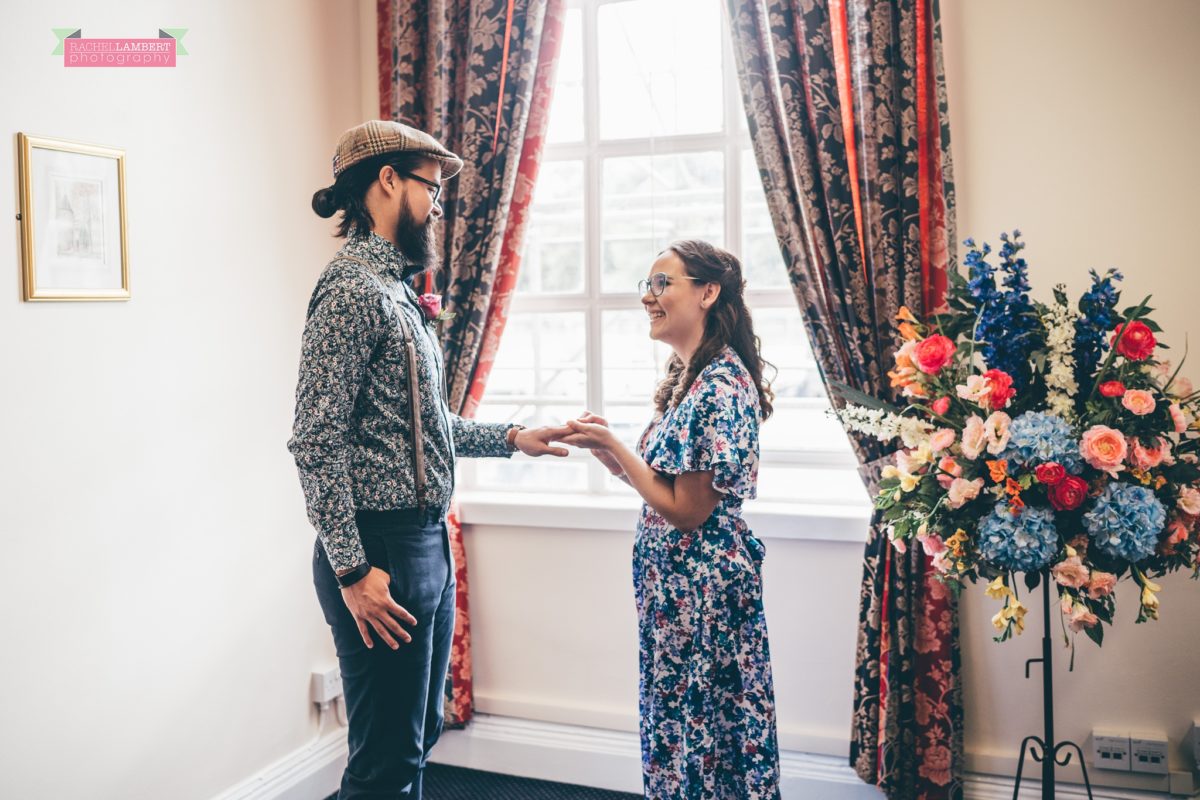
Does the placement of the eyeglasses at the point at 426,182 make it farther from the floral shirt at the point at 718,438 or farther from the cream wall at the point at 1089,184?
the cream wall at the point at 1089,184

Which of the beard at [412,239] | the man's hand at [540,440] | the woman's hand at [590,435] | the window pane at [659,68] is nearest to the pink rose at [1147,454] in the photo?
the woman's hand at [590,435]

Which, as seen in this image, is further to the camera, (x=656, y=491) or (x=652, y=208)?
(x=652, y=208)

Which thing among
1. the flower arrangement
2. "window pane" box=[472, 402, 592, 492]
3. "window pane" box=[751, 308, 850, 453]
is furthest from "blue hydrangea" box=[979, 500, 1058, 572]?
"window pane" box=[472, 402, 592, 492]

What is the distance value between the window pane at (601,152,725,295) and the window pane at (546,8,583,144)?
0.61ft

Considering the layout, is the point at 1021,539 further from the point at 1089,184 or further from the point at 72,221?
the point at 72,221

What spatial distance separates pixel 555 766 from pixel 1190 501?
6.76 ft

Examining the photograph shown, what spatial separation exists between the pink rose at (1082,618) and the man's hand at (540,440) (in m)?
1.17

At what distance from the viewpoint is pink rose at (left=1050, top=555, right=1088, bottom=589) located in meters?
1.81

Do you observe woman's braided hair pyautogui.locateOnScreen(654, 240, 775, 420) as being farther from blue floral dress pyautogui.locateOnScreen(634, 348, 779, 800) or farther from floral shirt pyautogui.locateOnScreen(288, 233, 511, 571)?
floral shirt pyautogui.locateOnScreen(288, 233, 511, 571)

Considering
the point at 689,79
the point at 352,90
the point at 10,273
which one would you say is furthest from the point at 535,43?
the point at 10,273

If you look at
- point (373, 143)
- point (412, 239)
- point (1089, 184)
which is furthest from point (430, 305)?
point (1089, 184)

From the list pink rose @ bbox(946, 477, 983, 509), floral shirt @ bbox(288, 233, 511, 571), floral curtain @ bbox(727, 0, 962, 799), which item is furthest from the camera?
floral curtain @ bbox(727, 0, 962, 799)

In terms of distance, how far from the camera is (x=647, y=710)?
6.76ft

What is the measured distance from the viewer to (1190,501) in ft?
5.99
